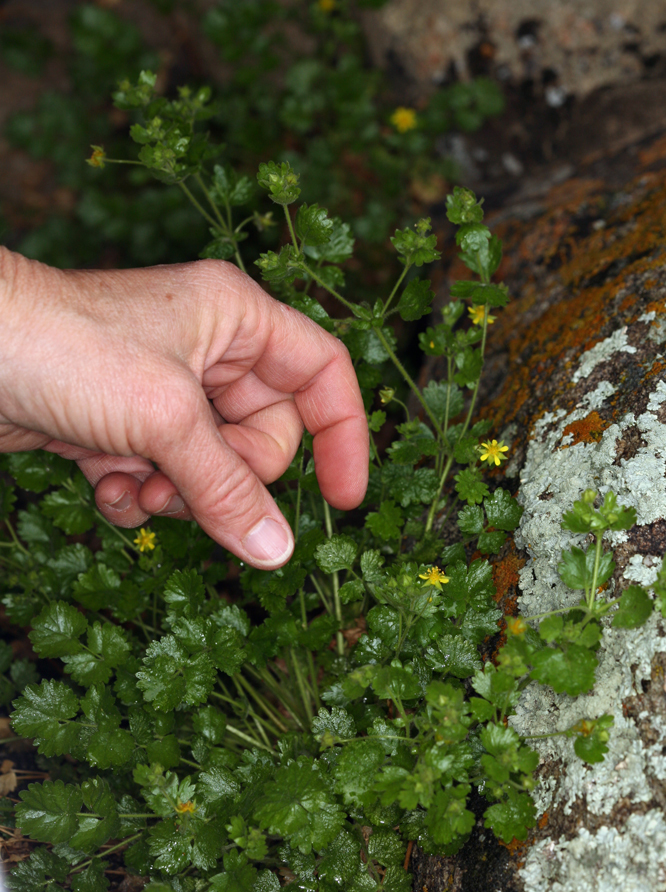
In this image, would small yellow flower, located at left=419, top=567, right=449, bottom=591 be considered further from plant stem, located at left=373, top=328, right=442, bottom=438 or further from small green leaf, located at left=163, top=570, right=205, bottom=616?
small green leaf, located at left=163, top=570, right=205, bottom=616

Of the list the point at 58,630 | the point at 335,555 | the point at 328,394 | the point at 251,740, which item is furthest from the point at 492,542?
the point at 58,630

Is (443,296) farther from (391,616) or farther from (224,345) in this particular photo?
(391,616)

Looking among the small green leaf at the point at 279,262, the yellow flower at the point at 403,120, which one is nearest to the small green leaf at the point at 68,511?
the small green leaf at the point at 279,262

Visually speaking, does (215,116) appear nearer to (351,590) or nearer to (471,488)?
(471,488)

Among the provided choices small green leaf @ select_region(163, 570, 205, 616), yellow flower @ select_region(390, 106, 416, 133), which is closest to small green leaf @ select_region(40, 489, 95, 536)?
small green leaf @ select_region(163, 570, 205, 616)

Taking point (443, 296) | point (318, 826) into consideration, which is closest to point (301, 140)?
point (443, 296)
